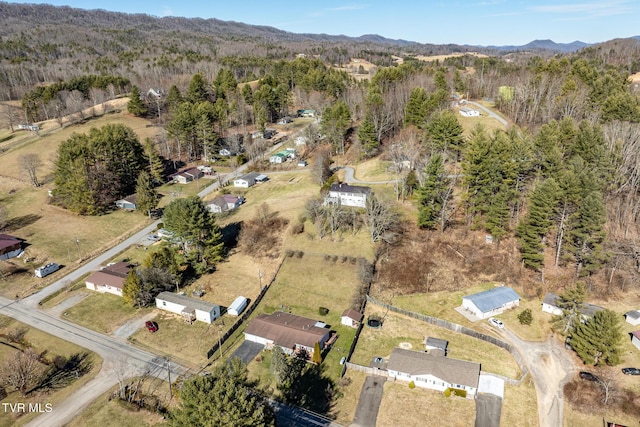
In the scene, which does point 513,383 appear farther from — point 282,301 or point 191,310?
point 191,310

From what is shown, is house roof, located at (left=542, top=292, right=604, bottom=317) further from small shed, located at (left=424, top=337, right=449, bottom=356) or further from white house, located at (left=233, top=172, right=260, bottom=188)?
white house, located at (left=233, top=172, right=260, bottom=188)

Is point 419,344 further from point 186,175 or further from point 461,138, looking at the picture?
point 186,175

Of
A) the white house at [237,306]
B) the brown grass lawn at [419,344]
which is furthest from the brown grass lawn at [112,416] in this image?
the brown grass lawn at [419,344]

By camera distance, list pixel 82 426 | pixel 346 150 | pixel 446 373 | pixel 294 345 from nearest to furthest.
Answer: pixel 82 426
pixel 446 373
pixel 294 345
pixel 346 150

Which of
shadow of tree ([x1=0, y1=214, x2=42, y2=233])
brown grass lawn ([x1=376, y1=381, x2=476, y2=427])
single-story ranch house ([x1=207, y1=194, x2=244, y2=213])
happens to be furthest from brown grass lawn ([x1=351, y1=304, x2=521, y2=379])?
shadow of tree ([x1=0, y1=214, x2=42, y2=233])

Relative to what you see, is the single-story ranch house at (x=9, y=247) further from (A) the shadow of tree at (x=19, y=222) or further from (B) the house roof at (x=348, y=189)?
(B) the house roof at (x=348, y=189)

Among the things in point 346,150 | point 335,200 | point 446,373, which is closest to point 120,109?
point 346,150
